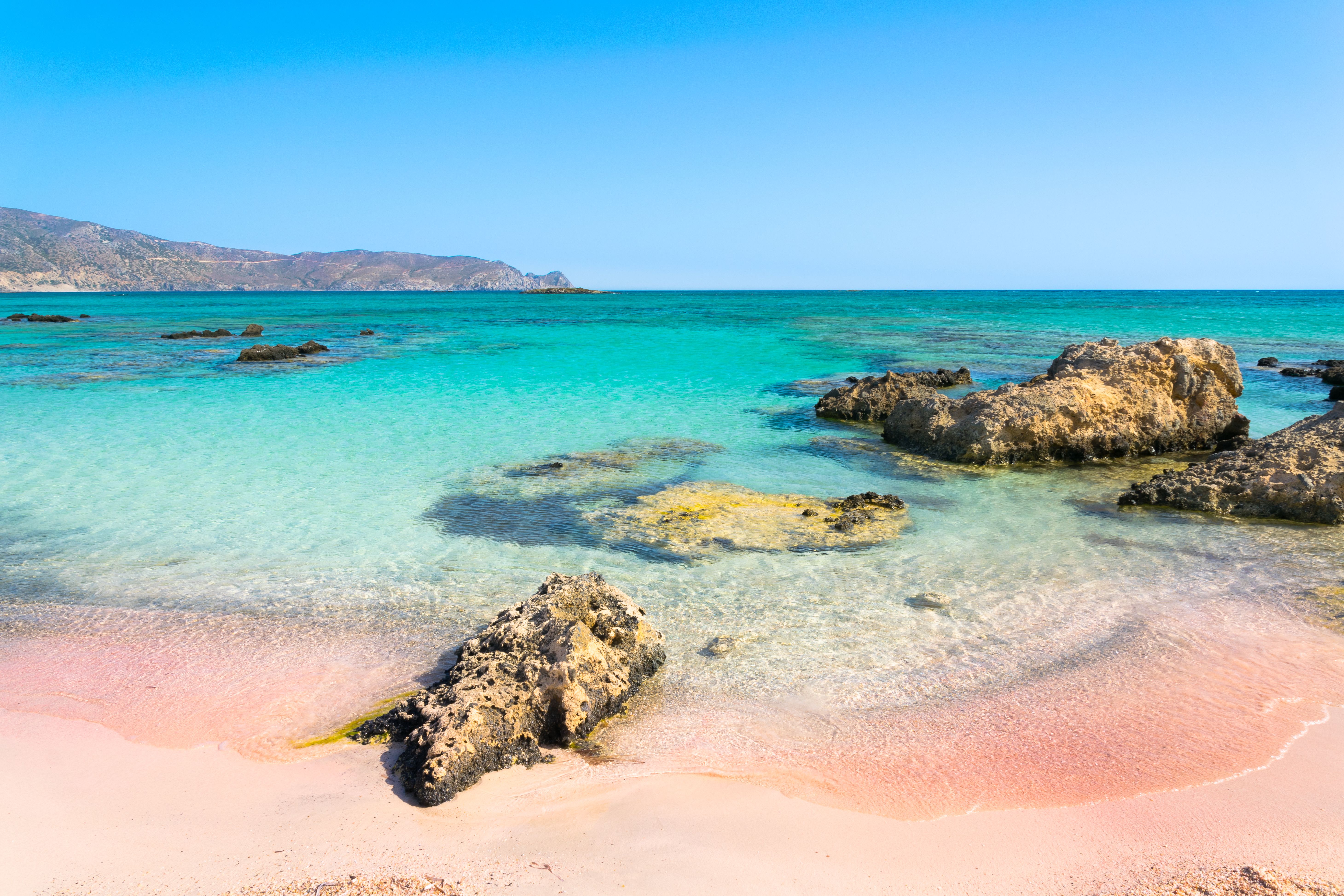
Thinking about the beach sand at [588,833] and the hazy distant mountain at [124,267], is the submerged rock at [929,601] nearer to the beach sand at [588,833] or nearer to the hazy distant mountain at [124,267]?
the beach sand at [588,833]

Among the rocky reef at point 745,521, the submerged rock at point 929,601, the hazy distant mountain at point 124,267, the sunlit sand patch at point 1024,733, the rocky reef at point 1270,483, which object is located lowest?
the sunlit sand patch at point 1024,733

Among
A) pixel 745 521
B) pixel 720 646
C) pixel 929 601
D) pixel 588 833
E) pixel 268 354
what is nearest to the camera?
pixel 588 833

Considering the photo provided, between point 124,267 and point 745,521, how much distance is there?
191711 millimetres

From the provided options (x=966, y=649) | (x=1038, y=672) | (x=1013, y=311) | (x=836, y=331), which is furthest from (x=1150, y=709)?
(x=1013, y=311)

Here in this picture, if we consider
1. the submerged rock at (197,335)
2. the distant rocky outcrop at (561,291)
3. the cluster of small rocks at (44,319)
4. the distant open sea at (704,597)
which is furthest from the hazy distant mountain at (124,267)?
the distant open sea at (704,597)

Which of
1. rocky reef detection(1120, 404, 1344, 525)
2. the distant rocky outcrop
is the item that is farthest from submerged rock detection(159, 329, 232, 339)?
the distant rocky outcrop

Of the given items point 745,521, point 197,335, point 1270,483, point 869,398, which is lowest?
point 745,521

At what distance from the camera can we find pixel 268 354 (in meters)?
23.9

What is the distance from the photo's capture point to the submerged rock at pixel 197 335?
3169 centimetres

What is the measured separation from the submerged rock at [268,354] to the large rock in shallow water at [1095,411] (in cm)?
1995

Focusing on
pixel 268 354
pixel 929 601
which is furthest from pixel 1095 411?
pixel 268 354

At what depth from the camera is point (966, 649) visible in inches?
195

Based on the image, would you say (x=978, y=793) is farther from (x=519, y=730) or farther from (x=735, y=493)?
(x=735, y=493)

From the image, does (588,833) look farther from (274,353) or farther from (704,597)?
(274,353)
